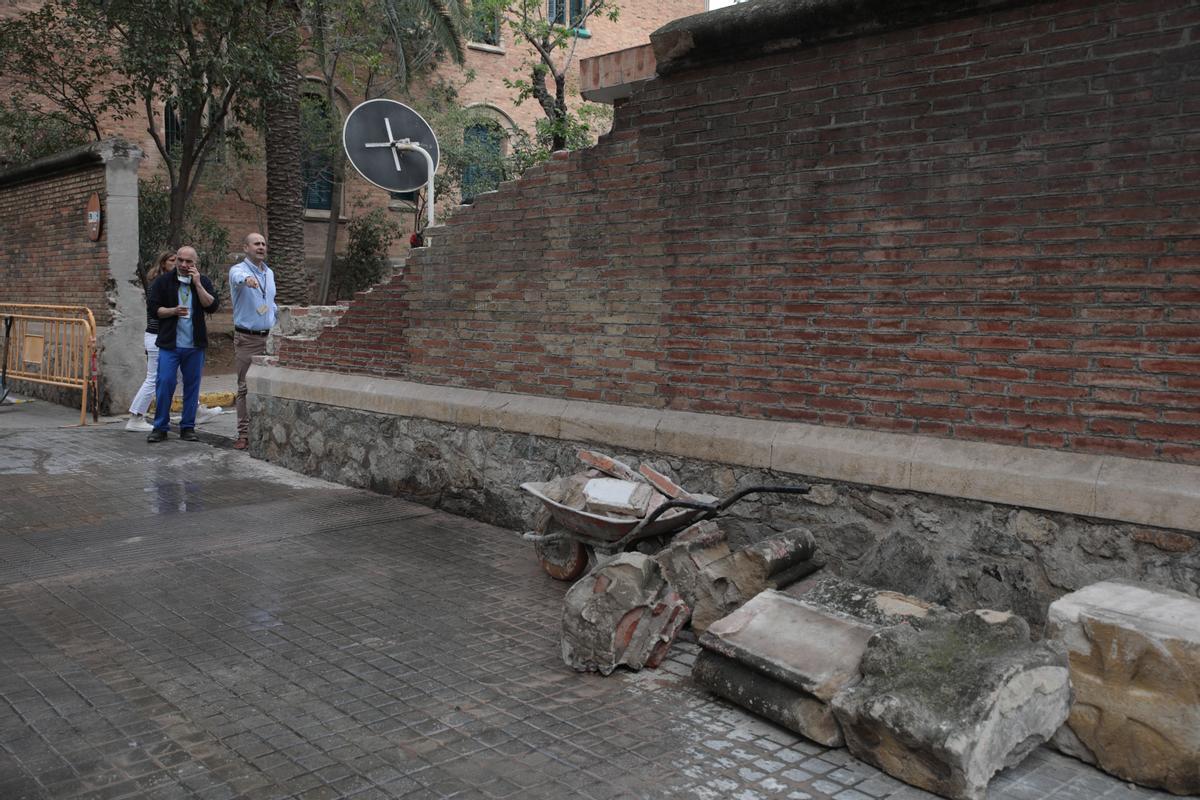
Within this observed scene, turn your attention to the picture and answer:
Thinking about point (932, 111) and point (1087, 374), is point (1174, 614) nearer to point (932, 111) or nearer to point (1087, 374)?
point (1087, 374)

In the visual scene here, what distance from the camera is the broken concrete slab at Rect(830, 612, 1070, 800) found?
11.2 feet

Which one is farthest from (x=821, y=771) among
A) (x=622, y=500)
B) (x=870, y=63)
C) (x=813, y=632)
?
(x=870, y=63)

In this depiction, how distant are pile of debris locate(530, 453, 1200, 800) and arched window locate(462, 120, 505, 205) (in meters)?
18.7

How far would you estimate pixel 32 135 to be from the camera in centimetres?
1622

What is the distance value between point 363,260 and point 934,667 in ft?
71.3

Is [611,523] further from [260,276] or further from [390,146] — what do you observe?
[260,276]

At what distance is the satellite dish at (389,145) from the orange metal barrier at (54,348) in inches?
209

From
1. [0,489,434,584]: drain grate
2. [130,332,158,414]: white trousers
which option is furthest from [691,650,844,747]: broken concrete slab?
[130,332,158,414]: white trousers

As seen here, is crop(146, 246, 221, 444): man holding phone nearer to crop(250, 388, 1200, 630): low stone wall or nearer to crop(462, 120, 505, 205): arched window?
crop(250, 388, 1200, 630): low stone wall

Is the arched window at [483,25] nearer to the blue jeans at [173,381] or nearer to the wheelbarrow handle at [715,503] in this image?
the blue jeans at [173,381]

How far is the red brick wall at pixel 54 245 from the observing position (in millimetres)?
12609

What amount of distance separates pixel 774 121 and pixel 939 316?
1.47m

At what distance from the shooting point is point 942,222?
4.86m

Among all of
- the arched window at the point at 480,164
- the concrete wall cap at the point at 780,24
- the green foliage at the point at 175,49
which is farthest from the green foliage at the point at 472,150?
the concrete wall cap at the point at 780,24
